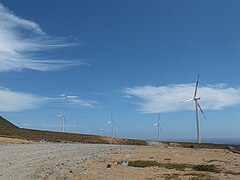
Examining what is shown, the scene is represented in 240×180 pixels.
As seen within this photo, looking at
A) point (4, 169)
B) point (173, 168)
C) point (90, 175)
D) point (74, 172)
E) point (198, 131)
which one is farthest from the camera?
point (198, 131)

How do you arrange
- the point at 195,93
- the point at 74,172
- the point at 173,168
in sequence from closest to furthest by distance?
the point at 74,172, the point at 173,168, the point at 195,93

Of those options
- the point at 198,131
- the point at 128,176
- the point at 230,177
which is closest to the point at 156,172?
the point at 128,176

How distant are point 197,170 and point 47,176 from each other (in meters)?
12.0

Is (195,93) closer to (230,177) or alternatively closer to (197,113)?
(197,113)

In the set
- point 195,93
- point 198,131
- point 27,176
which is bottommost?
point 27,176

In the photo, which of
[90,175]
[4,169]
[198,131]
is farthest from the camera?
[198,131]

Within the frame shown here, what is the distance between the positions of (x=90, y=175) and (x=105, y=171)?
2.68 meters

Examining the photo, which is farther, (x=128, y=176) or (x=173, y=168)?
(x=173, y=168)

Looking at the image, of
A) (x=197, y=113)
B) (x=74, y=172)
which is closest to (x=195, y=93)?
(x=197, y=113)

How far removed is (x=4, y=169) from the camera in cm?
2794

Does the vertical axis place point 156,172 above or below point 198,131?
below

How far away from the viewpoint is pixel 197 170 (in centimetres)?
2914

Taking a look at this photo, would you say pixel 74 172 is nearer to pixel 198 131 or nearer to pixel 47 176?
pixel 47 176

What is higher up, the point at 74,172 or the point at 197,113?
the point at 197,113
